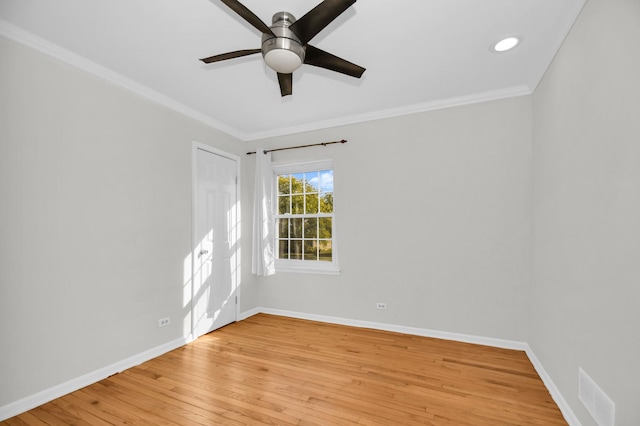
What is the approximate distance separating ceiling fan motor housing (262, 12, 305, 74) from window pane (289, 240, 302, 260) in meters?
2.80

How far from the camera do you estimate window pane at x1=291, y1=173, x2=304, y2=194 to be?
427 centimetres

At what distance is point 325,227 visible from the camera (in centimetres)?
407

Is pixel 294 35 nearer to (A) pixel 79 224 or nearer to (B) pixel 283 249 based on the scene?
(A) pixel 79 224

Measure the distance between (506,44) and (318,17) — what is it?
167cm

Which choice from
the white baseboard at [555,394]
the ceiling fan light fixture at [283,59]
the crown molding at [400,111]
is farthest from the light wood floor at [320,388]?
the crown molding at [400,111]

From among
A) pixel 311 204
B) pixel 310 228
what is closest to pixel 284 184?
pixel 311 204

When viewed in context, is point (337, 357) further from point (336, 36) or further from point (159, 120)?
point (159, 120)

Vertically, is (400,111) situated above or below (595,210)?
above

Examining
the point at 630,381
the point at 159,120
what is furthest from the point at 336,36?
the point at 630,381

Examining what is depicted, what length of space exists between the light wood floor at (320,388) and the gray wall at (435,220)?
1.52ft

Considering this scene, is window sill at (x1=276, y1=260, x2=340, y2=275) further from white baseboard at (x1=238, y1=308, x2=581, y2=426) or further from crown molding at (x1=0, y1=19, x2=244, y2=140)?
crown molding at (x1=0, y1=19, x2=244, y2=140)

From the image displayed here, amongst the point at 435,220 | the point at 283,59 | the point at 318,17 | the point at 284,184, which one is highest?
the point at 318,17

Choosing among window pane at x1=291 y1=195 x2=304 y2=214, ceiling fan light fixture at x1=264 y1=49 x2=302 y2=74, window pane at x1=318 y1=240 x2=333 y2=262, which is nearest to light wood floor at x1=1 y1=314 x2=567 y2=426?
window pane at x1=318 y1=240 x2=333 y2=262

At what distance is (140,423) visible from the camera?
6.33ft
